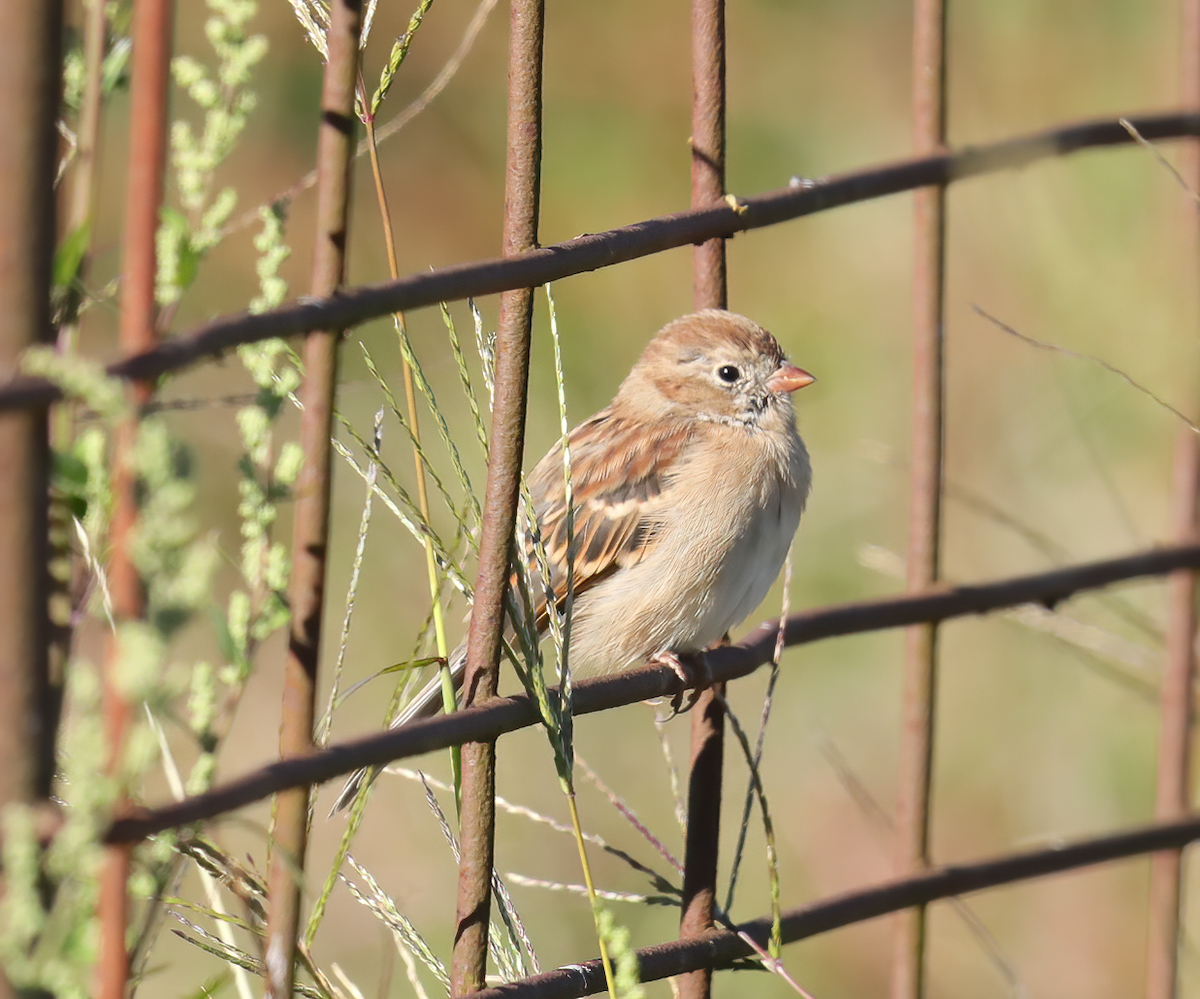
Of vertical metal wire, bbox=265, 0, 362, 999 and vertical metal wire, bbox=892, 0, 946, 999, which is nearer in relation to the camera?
vertical metal wire, bbox=265, 0, 362, 999

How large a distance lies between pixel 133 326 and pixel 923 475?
1339 mm

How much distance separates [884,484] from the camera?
194 inches

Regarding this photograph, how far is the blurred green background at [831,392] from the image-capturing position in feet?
14.4

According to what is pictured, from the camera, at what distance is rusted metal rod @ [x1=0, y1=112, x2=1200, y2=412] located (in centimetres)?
95

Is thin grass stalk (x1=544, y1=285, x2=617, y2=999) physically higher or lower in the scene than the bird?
lower

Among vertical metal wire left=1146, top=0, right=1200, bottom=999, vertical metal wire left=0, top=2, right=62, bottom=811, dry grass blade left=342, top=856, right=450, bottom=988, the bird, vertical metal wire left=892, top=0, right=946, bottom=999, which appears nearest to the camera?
vertical metal wire left=0, top=2, right=62, bottom=811

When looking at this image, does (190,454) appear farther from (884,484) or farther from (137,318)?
(884,484)

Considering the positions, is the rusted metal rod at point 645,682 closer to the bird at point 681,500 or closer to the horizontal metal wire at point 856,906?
the horizontal metal wire at point 856,906

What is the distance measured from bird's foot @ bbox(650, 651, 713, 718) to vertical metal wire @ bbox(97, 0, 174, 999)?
905mm

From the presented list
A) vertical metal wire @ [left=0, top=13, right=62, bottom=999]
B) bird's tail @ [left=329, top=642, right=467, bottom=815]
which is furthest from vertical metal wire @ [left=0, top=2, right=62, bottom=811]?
bird's tail @ [left=329, top=642, right=467, bottom=815]

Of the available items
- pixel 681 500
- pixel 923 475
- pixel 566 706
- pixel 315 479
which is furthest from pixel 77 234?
pixel 681 500

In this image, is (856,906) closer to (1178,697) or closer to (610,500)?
(1178,697)

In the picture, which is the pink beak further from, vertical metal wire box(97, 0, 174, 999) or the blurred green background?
vertical metal wire box(97, 0, 174, 999)

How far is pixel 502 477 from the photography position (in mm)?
1376
